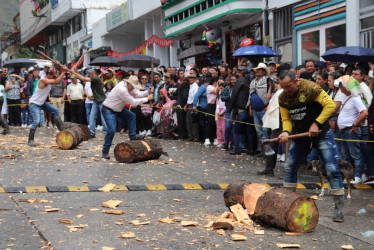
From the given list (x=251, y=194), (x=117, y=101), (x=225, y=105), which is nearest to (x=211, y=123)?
(x=225, y=105)

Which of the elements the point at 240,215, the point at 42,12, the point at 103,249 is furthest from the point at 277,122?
the point at 42,12

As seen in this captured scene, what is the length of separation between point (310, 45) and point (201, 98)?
3.65 metres

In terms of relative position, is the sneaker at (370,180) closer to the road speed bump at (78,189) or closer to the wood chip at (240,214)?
the wood chip at (240,214)

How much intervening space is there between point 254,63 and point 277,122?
450 cm

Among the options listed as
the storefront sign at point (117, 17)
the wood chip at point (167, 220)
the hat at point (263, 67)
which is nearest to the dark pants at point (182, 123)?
the hat at point (263, 67)

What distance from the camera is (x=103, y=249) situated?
602cm

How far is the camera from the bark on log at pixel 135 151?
1237 centimetres

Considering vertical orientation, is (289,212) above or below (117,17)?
below

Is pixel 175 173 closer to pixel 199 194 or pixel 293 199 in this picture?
pixel 199 194

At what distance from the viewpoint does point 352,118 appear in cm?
1006

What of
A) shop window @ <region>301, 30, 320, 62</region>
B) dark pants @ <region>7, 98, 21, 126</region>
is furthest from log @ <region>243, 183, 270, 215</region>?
dark pants @ <region>7, 98, 21, 126</region>

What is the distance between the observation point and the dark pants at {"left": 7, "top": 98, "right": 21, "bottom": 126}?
23469mm

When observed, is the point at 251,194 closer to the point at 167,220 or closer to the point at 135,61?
the point at 167,220

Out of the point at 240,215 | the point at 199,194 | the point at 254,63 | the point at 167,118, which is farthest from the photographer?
the point at 167,118
